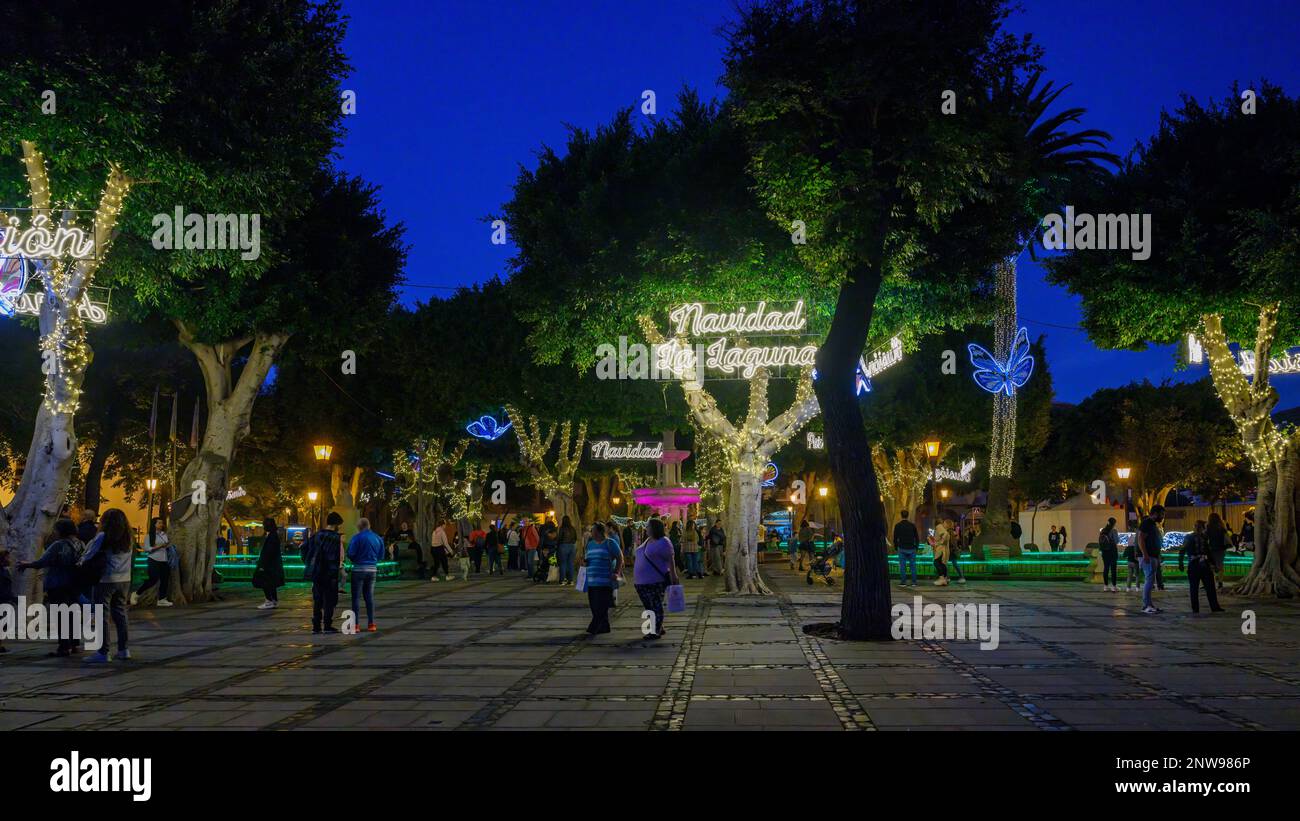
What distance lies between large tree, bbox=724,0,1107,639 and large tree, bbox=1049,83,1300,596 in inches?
254

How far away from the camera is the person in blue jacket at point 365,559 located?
1516 cm

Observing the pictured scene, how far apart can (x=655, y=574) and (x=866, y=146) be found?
642cm

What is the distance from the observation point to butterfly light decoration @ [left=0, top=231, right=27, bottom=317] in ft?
50.3

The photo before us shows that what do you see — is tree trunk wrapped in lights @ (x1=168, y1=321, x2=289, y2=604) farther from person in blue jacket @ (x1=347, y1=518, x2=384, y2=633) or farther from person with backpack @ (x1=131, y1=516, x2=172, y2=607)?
person in blue jacket @ (x1=347, y1=518, x2=384, y2=633)

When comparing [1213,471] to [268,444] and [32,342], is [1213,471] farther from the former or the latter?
[32,342]

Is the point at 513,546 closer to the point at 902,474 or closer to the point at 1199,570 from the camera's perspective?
the point at 902,474

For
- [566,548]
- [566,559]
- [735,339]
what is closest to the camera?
[735,339]

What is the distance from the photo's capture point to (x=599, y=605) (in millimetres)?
14594

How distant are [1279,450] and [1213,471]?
34927 mm

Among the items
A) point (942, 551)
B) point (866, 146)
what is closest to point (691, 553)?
point (942, 551)

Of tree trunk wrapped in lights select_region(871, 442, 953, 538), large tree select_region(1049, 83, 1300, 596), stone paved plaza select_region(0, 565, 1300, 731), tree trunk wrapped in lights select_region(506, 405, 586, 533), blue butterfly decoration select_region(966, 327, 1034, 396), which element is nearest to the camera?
stone paved plaza select_region(0, 565, 1300, 731)

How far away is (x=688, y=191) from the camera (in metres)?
20.3

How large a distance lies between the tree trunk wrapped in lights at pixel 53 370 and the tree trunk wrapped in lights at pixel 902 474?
1374 inches

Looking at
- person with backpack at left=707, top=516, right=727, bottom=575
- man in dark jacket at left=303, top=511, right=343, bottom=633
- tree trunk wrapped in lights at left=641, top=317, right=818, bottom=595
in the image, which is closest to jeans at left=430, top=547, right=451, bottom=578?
person with backpack at left=707, top=516, right=727, bottom=575
